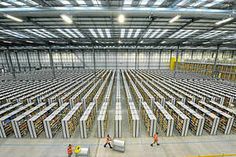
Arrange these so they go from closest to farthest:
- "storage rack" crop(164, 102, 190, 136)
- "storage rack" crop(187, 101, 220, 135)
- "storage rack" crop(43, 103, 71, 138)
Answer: "storage rack" crop(43, 103, 71, 138)
"storage rack" crop(164, 102, 190, 136)
"storage rack" crop(187, 101, 220, 135)

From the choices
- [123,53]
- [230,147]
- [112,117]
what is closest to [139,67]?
[123,53]

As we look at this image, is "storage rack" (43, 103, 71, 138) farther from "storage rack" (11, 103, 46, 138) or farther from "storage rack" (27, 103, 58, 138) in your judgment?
"storage rack" (11, 103, 46, 138)

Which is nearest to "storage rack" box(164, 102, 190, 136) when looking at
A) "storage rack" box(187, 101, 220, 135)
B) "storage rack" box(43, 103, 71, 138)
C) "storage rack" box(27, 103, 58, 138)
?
"storage rack" box(187, 101, 220, 135)

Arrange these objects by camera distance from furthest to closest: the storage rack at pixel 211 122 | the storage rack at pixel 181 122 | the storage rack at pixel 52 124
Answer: the storage rack at pixel 211 122, the storage rack at pixel 181 122, the storage rack at pixel 52 124

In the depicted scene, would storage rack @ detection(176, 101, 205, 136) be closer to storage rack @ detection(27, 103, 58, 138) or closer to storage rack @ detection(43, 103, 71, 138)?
storage rack @ detection(43, 103, 71, 138)

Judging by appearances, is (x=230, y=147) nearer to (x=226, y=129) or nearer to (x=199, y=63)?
(x=226, y=129)

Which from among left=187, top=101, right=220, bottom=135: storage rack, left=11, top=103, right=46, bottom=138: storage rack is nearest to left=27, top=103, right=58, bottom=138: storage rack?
left=11, top=103, right=46, bottom=138: storage rack

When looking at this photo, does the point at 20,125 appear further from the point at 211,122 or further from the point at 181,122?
the point at 211,122

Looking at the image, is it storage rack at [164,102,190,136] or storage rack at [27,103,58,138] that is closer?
storage rack at [27,103,58,138]

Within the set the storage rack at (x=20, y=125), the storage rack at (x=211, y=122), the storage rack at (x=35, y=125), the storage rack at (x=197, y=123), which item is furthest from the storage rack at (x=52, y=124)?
the storage rack at (x=211, y=122)

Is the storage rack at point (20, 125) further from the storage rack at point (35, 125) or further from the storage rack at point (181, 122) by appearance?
the storage rack at point (181, 122)

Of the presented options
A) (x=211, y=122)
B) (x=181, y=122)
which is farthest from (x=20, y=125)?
(x=211, y=122)

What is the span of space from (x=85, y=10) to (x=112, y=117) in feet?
29.9

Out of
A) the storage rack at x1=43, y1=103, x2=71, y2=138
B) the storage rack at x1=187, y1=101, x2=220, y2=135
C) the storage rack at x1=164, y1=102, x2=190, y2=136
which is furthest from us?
the storage rack at x1=187, y1=101, x2=220, y2=135
